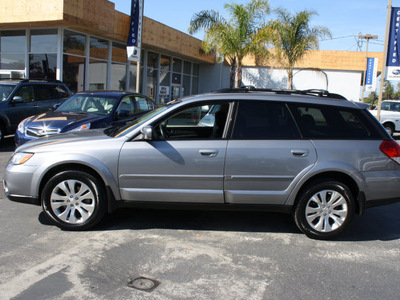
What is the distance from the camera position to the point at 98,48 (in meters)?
18.3

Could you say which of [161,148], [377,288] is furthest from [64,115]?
[377,288]

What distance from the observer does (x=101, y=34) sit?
17.5 metres

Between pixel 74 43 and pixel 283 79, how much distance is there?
57.0 ft

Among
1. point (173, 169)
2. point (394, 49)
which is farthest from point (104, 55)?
point (173, 169)

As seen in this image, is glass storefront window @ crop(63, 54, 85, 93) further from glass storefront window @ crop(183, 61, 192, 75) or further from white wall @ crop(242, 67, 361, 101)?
white wall @ crop(242, 67, 361, 101)

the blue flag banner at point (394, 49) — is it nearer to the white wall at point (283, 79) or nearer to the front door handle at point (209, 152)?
the white wall at point (283, 79)

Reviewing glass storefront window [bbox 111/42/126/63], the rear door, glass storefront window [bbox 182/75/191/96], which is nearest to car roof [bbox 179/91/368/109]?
the rear door

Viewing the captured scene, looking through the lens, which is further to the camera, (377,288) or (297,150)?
(297,150)

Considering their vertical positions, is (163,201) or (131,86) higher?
(131,86)

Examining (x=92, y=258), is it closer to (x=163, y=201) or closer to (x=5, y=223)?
(x=163, y=201)

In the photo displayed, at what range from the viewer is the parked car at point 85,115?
7.69 metres

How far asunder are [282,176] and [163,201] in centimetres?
142

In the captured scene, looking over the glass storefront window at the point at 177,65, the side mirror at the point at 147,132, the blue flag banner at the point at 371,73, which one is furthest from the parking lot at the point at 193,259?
the blue flag banner at the point at 371,73

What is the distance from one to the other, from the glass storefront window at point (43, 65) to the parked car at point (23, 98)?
5020 millimetres
